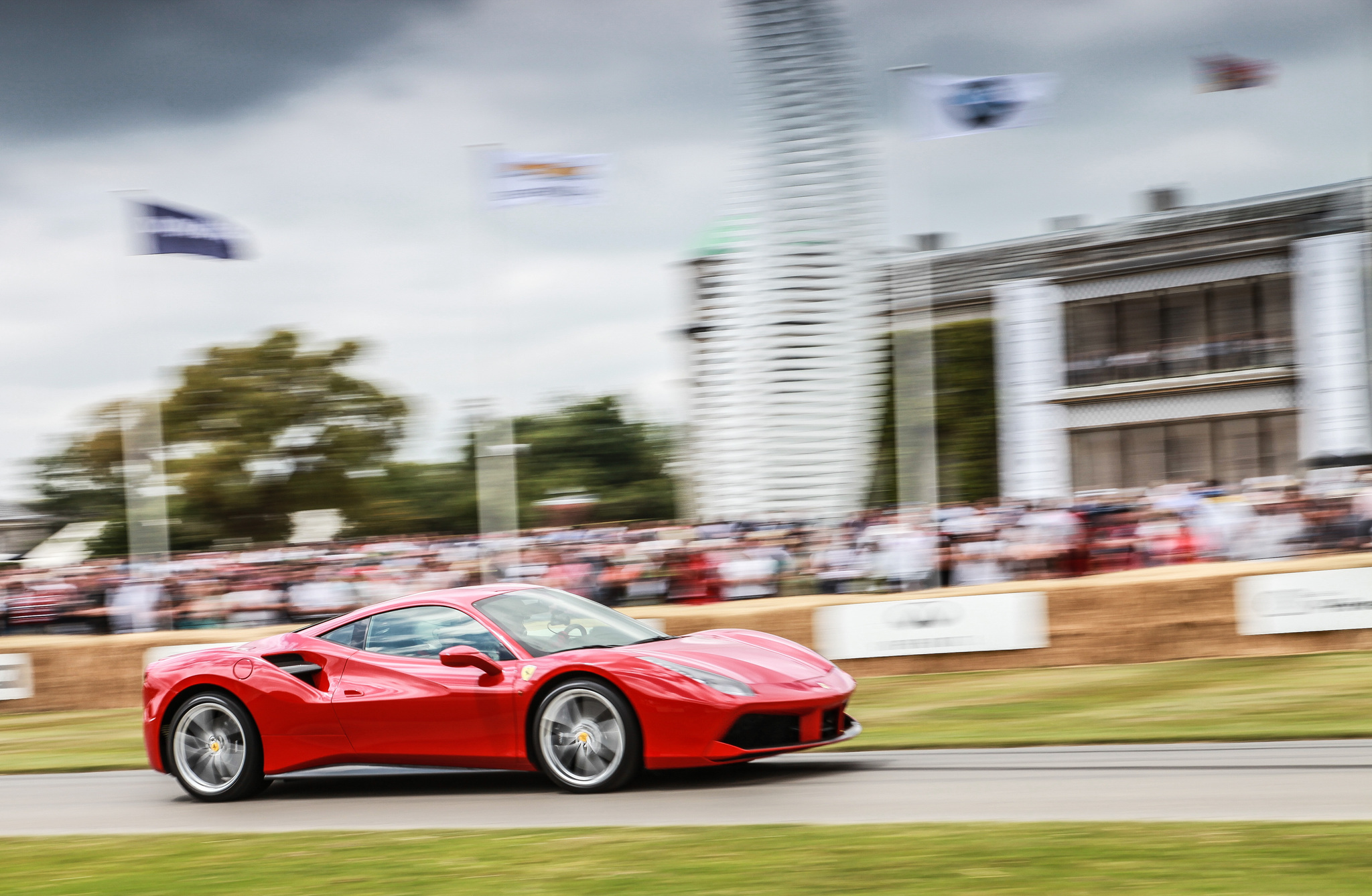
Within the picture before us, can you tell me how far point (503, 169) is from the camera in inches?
858

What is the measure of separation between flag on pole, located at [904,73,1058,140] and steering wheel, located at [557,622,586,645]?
12045 mm

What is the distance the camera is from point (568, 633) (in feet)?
26.2

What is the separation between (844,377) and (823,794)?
68.5 feet

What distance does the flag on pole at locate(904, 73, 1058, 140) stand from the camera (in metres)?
17.9

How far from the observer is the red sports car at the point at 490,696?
288 inches

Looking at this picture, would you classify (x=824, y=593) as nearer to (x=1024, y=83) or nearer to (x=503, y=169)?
(x=1024, y=83)

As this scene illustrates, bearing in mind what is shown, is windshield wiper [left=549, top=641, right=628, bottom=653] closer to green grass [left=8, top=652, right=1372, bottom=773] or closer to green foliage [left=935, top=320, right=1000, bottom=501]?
green grass [left=8, top=652, right=1372, bottom=773]

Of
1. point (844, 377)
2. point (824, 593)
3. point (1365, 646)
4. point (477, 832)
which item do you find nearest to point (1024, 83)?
point (824, 593)

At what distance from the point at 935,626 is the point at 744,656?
22.2 feet

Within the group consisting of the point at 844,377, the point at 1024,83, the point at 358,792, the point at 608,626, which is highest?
the point at 1024,83

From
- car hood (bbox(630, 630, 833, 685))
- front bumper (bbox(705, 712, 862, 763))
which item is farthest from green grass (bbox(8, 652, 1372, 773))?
front bumper (bbox(705, 712, 862, 763))

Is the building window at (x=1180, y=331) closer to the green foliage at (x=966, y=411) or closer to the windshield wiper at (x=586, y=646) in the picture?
the green foliage at (x=966, y=411)

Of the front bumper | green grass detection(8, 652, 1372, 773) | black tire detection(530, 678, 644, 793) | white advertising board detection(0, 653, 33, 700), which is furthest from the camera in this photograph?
white advertising board detection(0, 653, 33, 700)

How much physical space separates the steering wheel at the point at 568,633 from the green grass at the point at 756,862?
5.06 feet
